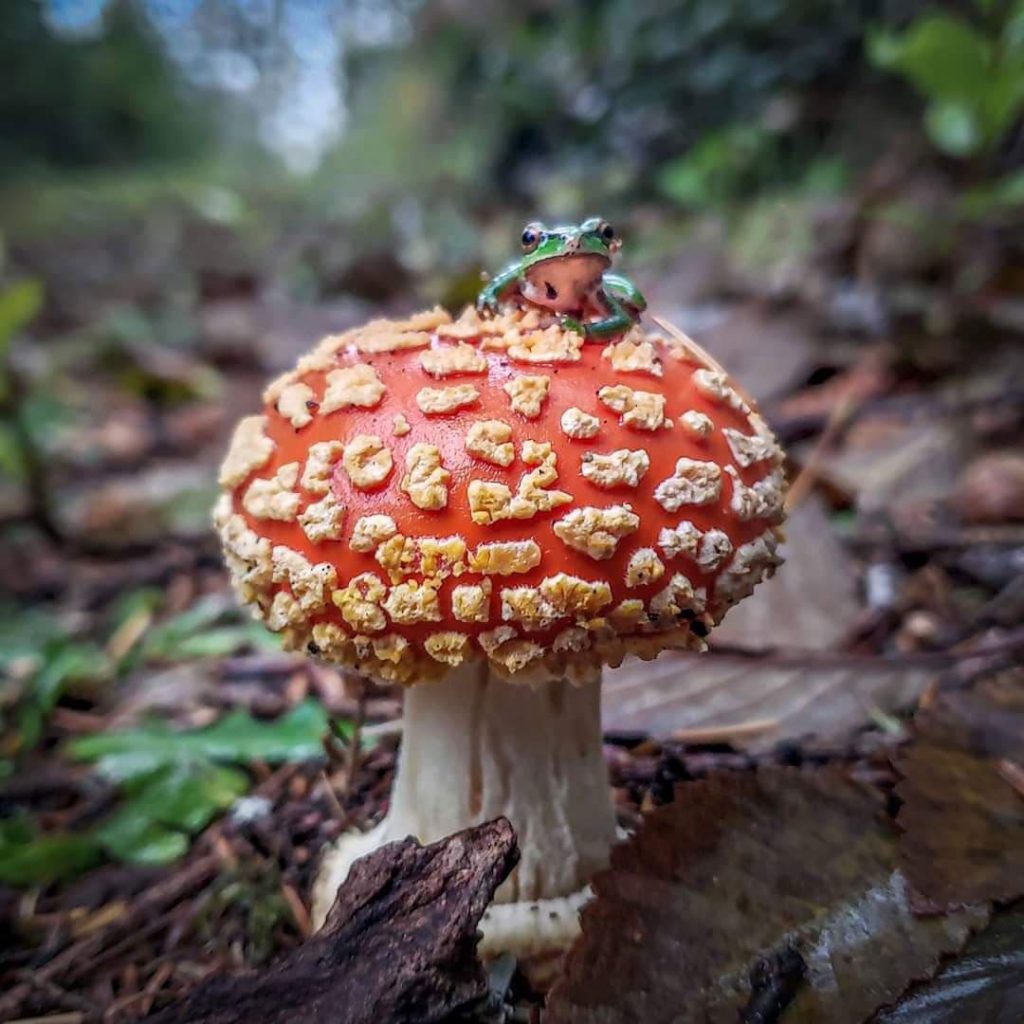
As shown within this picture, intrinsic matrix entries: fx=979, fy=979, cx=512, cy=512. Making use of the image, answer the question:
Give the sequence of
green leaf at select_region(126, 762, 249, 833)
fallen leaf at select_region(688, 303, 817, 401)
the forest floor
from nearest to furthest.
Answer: the forest floor, green leaf at select_region(126, 762, 249, 833), fallen leaf at select_region(688, 303, 817, 401)

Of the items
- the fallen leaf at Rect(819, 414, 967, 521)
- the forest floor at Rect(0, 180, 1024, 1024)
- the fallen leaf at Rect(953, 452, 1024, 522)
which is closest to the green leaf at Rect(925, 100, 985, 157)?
the forest floor at Rect(0, 180, 1024, 1024)

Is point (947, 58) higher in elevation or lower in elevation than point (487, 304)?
higher

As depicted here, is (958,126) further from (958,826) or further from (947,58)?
(958,826)

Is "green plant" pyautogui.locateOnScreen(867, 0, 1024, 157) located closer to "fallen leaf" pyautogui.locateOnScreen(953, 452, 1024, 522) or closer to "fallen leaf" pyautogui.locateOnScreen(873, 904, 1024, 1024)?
"fallen leaf" pyautogui.locateOnScreen(953, 452, 1024, 522)

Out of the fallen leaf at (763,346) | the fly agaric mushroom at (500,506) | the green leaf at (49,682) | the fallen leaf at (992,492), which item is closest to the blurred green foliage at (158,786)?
the green leaf at (49,682)

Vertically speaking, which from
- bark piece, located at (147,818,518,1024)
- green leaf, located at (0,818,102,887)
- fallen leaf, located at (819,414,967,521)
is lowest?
bark piece, located at (147,818,518,1024)

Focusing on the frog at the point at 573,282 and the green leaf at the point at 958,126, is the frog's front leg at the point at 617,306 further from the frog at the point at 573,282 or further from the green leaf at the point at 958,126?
the green leaf at the point at 958,126

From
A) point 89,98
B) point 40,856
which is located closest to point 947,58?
point 40,856
